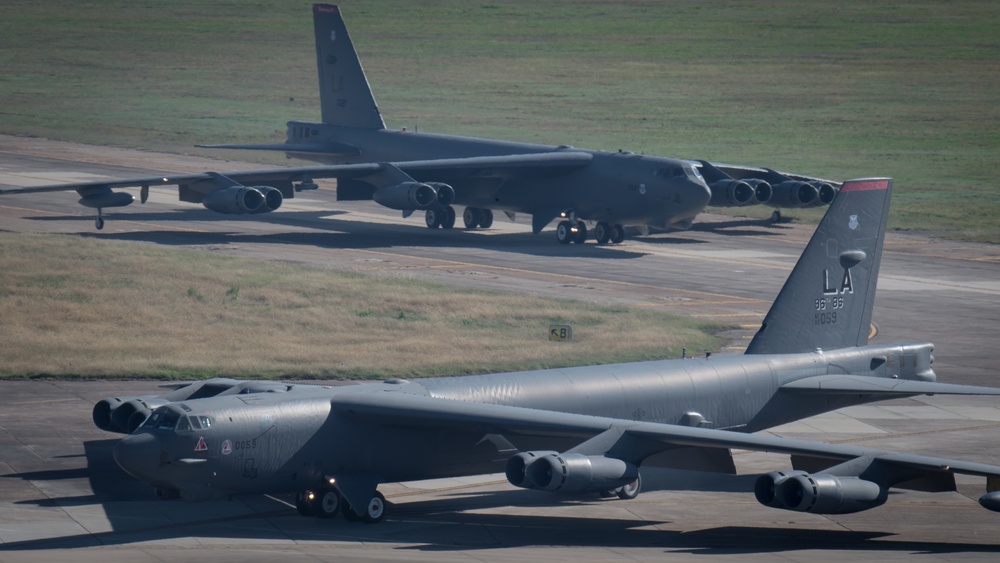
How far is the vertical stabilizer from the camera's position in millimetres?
73188

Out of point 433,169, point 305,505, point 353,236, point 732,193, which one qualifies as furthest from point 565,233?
point 305,505

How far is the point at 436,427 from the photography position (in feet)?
89.7

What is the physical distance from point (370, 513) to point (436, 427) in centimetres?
186

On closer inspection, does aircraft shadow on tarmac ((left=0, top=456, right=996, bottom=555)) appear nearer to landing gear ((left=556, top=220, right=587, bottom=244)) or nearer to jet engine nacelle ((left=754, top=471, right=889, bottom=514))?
jet engine nacelle ((left=754, top=471, right=889, bottom=514))

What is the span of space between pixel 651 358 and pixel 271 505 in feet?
53.8

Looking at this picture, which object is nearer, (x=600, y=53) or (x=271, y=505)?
(x=271, y=505)

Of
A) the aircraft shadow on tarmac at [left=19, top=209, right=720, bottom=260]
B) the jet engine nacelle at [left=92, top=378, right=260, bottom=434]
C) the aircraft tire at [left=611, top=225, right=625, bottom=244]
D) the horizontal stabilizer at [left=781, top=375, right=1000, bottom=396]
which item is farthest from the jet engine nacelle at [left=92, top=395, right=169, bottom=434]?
the aircraft tire at [left=611, top=225, right=625, bottom=244]

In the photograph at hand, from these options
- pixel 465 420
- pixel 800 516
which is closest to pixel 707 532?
pixel 800 516

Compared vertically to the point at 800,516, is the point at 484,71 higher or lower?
higher

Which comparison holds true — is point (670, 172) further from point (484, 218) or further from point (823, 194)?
point (484, 218)

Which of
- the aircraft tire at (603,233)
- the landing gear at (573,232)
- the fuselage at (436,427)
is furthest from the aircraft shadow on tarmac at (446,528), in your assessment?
the aircraft tire at (603,233)

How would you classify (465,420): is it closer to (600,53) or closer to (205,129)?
(205,129)

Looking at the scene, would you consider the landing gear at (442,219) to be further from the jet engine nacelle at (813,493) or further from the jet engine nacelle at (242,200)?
the jet engine nacelle at (813,493)

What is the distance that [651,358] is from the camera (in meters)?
42.4
